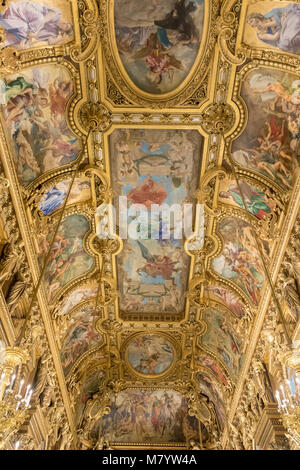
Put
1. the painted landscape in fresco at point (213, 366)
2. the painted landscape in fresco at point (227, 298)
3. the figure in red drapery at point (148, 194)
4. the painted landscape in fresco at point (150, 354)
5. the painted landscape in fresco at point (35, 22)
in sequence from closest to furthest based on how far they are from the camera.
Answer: the painted landscape in fresco at point (35, 22) → the figure in red drapery at point (148, 194) → the painted landscape in fresco at point (227, 298) → the painted landscape in fresco at point (213, 366) → the painted landscape in fresco at point (150, 354)

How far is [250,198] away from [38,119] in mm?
6103

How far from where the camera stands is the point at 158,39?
889 centimetres

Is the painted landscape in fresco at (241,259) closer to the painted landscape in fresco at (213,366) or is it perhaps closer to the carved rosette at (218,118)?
the carved rosette at (218,118)

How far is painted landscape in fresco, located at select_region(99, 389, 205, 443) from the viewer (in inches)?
728

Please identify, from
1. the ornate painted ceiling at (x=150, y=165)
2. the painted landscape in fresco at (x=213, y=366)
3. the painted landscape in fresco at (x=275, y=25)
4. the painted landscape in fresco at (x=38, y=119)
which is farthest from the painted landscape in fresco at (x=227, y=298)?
the painted landscape in fresco at (x=275, y=25)

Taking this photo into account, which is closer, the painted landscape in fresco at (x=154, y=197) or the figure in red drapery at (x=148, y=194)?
the painted landscape in fresco at (x=154, y=197)

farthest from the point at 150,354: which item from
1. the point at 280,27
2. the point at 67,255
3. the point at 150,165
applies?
the point at 280,27

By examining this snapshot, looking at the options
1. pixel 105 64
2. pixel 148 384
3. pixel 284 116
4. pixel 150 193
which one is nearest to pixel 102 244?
pixel 150 193

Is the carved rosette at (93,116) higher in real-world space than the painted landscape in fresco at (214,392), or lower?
higher

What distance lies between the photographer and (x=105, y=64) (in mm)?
9070

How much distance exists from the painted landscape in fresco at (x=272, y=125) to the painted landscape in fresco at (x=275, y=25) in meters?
0.61

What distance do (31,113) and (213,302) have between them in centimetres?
898

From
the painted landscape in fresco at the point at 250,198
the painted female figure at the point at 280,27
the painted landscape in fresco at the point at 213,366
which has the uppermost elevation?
the painted female figure at the point at 280,27

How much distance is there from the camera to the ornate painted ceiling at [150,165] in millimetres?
8336
